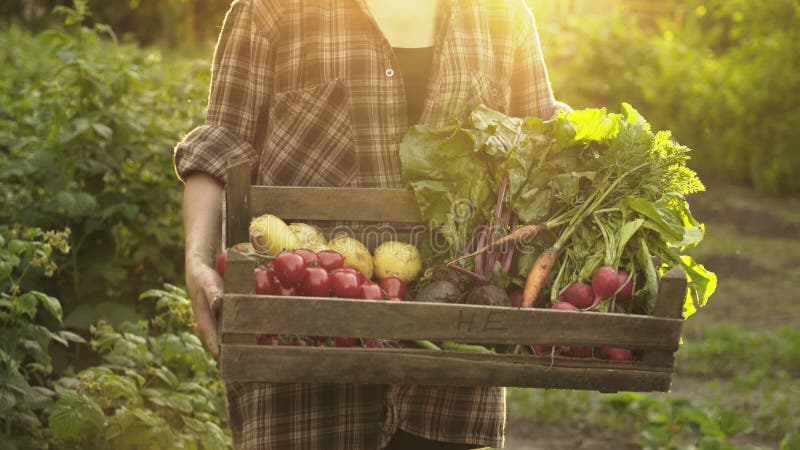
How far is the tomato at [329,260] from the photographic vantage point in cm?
205

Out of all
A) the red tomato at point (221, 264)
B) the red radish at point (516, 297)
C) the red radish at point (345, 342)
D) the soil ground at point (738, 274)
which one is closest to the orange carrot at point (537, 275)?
the red radish at point (516, 297)

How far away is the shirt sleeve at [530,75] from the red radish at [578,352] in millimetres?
791

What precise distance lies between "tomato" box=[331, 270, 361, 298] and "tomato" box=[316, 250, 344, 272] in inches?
2.4

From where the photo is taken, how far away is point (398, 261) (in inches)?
85.0

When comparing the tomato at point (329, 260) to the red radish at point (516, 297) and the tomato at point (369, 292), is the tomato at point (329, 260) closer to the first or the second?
the tomato at point (369, 292)

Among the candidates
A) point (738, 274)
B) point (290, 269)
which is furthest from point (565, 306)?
point (738, 274)

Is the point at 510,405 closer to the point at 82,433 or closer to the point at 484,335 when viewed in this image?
the point at 82,433

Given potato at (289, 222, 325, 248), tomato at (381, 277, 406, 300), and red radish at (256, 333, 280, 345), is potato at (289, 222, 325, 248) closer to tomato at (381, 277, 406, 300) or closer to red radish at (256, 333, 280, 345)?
tomato at (381, 277, 406, 300)

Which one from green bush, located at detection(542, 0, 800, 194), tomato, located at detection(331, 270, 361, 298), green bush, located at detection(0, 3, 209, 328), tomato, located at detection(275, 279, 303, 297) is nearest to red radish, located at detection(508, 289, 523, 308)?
tomato, located at detection(331, 270, 361, 298)

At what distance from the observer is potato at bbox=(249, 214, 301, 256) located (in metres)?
2.13

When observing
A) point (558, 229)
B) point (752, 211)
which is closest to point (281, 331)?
point (558, 229)

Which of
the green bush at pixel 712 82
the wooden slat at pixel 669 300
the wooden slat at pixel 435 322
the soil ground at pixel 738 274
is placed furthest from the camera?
the green bush at pixel 712 82

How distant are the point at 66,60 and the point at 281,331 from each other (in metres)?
2.93

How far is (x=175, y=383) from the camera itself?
11.2 feet
